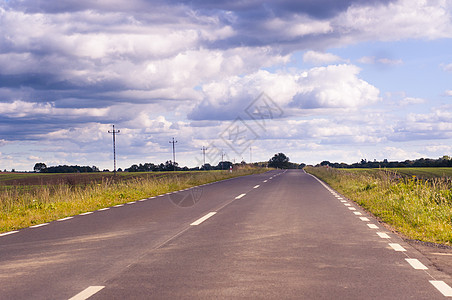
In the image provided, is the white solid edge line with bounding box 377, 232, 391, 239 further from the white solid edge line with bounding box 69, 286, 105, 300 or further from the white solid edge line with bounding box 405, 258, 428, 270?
the white solid edge line with bounding box 69, 286, 105, 300

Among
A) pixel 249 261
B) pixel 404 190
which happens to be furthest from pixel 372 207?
pixel 249 261

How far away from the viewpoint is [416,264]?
7.21 meters

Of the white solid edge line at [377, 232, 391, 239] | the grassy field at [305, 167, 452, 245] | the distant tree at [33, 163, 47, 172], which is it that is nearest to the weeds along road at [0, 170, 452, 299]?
the white solid edge line at [377, 232, 391, 239]

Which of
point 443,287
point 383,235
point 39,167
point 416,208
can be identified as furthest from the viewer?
point 39,167

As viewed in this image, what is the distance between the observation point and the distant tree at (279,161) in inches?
7416

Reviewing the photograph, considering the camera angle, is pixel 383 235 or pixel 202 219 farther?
pixel 202 219

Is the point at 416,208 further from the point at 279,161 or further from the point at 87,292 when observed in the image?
the point at 279,161

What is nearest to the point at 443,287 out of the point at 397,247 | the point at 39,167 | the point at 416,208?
the point at 397,247

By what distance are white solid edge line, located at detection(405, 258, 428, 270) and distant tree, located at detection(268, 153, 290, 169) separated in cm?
18027

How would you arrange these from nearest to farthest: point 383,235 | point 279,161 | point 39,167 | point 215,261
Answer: point 215,261 → point 383,235 → point 39,167 → point 279,161

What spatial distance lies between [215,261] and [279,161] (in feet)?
607

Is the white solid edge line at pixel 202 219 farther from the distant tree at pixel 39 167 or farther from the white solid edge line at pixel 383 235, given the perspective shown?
the distant tree at pixel 39 167

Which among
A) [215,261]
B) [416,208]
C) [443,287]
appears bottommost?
[443,287]

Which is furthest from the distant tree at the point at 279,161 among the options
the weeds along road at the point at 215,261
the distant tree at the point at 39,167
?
the weeds along road at the point at 215,261
